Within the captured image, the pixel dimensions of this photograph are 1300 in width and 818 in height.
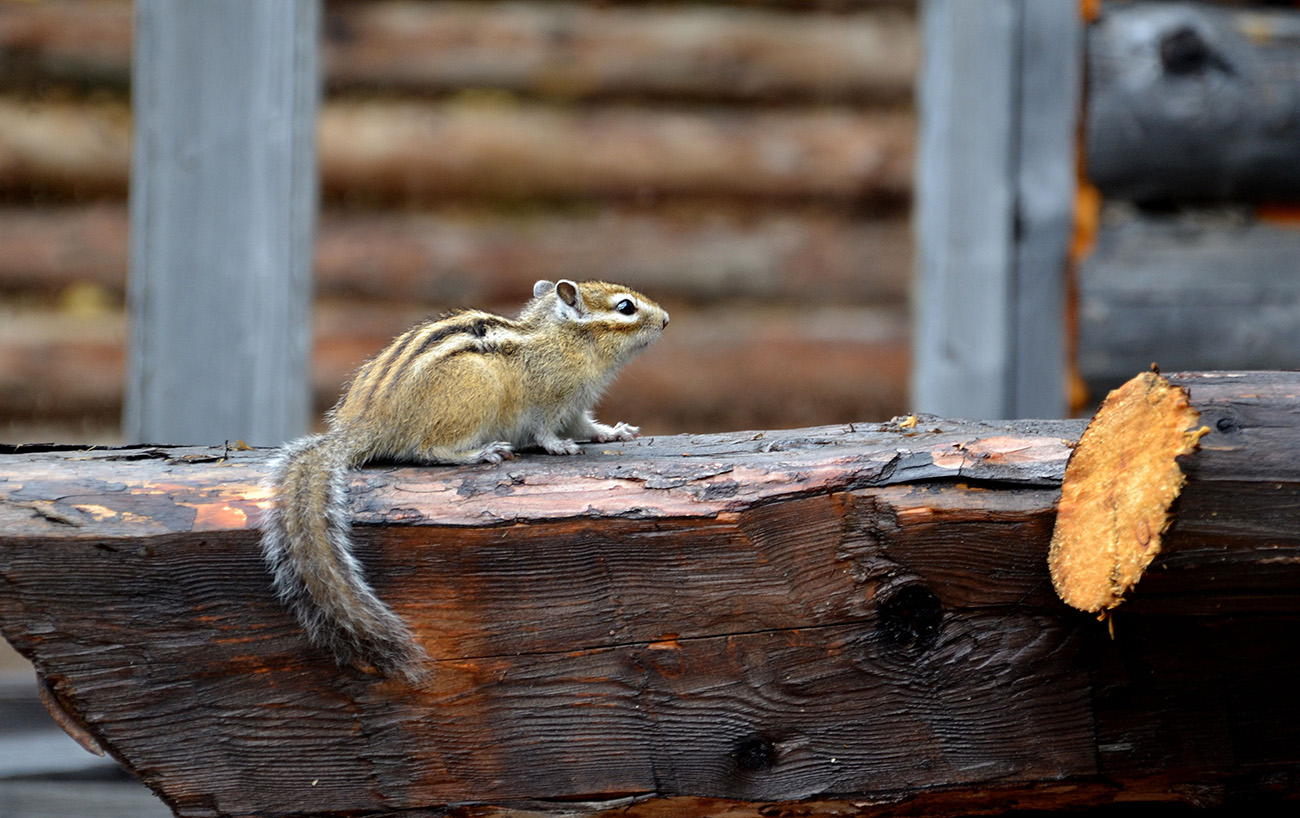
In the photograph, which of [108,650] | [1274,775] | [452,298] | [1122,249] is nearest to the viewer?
[108,650]

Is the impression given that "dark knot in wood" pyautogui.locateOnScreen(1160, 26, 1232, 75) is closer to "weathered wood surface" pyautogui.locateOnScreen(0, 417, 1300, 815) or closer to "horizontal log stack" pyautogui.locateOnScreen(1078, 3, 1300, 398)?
"horizontal log stack" pyautogui.locateOnScreen(1078, 3, 1300, 398)

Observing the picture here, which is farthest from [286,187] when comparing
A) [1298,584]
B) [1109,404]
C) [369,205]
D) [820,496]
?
[1298,584]

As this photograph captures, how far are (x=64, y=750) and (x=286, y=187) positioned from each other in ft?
5.96

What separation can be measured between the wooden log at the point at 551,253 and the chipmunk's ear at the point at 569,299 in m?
1.74

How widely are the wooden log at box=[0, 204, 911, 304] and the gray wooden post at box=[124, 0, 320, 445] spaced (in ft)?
3.67

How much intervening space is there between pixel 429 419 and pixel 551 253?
8.01ft

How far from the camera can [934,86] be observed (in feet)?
12.7

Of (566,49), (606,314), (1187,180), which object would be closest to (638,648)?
(606,314)

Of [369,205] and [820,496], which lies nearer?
[820,496]

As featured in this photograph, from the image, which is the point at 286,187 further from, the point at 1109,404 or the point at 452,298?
the point at 1109,404

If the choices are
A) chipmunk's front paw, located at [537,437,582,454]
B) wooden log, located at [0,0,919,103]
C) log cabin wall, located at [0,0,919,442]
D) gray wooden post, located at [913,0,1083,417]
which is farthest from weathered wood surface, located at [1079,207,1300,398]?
chipmunk's front paw, located at [537,437,582,454]

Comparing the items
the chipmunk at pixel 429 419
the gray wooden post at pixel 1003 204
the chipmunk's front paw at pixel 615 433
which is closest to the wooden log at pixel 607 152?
the gray wooden post at pixel 1003 204

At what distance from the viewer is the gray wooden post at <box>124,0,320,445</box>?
11.5 ft

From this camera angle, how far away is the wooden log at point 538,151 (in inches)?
179
